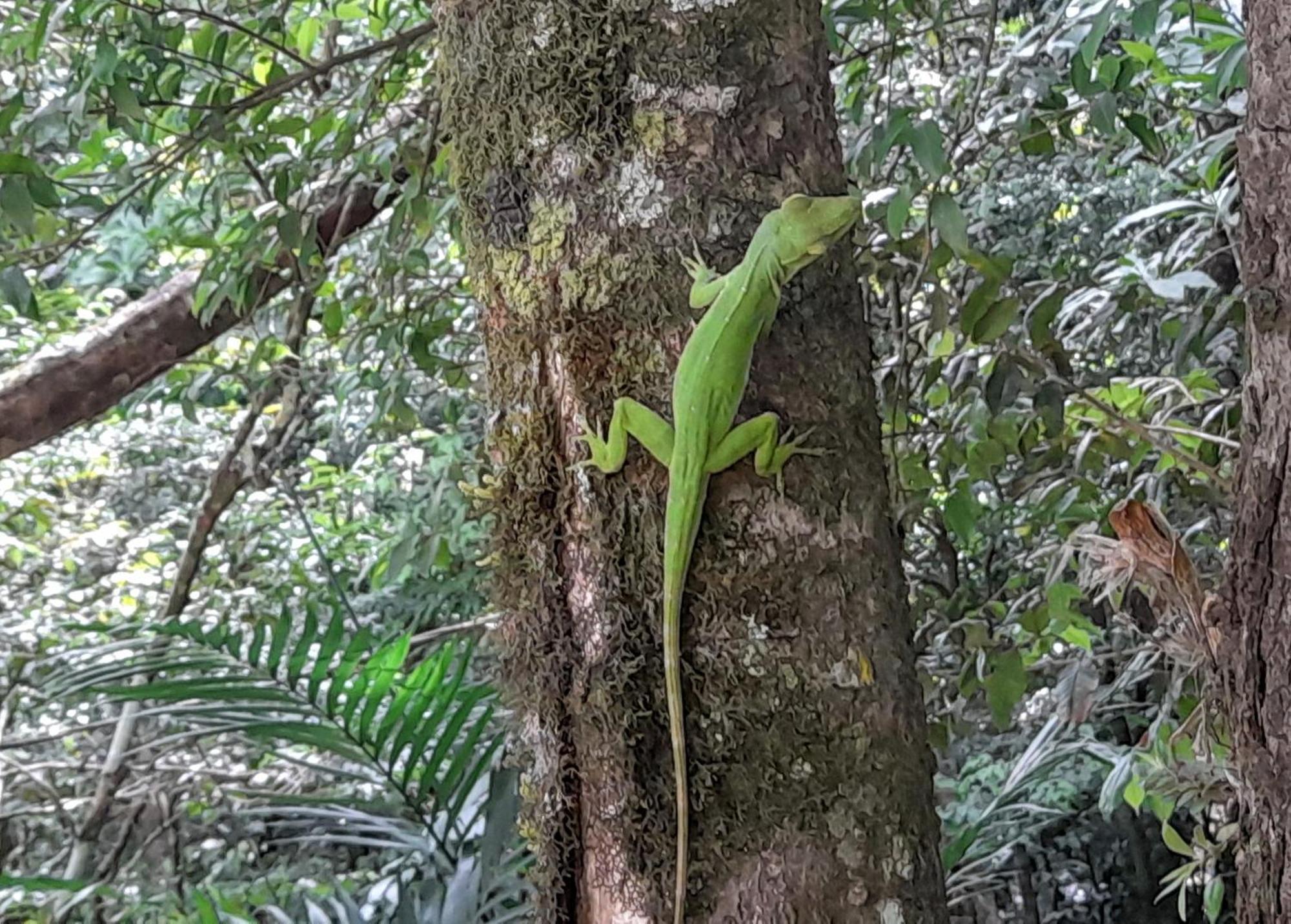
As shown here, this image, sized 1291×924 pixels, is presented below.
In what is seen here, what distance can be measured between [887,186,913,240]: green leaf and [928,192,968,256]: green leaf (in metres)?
0.06

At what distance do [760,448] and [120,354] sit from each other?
88.4 inches

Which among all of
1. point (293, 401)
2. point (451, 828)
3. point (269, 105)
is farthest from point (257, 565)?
point (451, 828)

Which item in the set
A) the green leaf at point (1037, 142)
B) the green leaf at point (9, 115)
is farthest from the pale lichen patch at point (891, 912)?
the green leaf at point (9, 115)

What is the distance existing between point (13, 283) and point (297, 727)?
2.97 feet

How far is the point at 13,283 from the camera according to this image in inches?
72.8

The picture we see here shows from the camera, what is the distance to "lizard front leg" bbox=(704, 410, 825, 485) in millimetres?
1081

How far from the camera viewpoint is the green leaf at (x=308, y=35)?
258 cm

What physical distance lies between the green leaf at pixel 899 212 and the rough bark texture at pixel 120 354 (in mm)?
1458

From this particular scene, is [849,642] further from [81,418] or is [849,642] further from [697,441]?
[81,418]

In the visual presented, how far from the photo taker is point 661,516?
3.66 feet

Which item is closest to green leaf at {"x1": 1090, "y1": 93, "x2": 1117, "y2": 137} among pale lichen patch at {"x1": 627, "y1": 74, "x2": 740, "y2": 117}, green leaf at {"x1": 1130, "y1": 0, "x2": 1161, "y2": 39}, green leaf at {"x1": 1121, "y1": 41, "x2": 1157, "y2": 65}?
green leaf at {"x1": 1130, "y1": 0, "x2": 1161, "y2": 39}

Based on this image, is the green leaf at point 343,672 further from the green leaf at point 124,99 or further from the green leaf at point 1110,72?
the green leaf at point 1110,72

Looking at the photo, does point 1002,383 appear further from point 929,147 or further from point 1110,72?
point 1110,72

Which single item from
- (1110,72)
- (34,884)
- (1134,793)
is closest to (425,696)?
(34,884)
